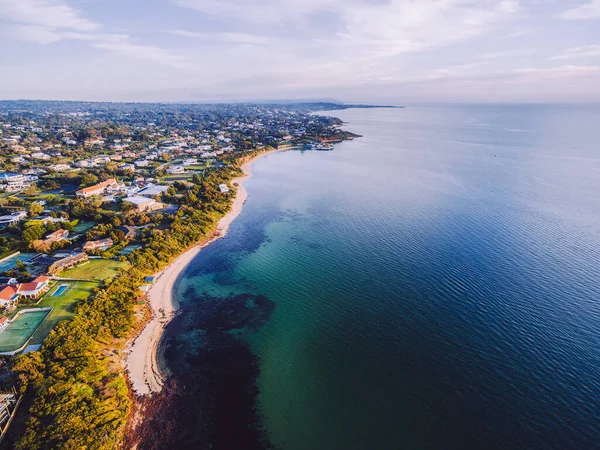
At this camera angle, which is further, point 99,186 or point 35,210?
point 99,186

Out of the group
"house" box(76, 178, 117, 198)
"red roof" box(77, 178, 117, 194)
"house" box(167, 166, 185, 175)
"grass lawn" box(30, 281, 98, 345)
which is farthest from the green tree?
"house" box(167, 166, 185, 175)

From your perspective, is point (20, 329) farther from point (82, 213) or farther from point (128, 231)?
point (82, 213)

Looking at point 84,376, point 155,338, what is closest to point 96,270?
point 155,338

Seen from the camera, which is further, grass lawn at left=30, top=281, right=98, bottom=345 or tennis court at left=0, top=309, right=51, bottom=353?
grass lawn at left=30, top=281, right=98, bottom=345

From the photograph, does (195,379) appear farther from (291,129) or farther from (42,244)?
(291,129)

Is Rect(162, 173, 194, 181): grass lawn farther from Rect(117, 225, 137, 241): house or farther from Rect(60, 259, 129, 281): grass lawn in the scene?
Rect(60, 259, 129, 281): grass lawn

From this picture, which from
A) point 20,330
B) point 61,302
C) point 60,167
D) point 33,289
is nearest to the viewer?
point 20,330
